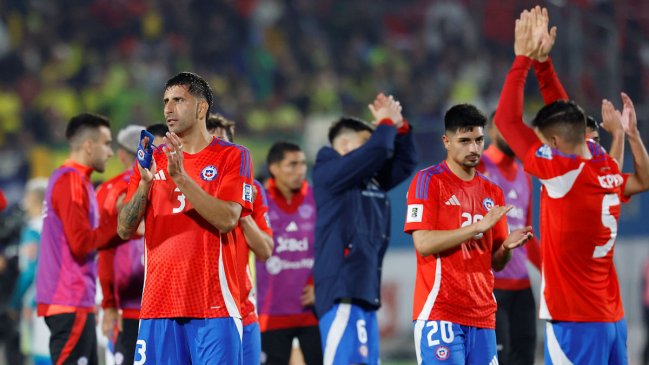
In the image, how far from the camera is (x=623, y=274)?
1498 cm

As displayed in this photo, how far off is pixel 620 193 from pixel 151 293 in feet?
11.6

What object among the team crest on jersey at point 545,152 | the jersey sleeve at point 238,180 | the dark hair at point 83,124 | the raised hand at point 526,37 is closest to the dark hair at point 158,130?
the dark hair at point 83,124

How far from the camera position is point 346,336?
8.37 metres

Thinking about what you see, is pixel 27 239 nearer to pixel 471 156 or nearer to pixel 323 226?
pixel 323 226

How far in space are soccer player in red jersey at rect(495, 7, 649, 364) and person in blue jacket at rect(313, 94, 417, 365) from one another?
4.23 ft

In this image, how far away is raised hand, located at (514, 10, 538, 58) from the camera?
7.77 meters

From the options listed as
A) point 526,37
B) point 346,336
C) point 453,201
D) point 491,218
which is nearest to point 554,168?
point 453,201

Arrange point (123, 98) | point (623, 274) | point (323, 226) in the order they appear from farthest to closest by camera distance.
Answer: point (123, 98) → point (623, 274) → point (323, 226)

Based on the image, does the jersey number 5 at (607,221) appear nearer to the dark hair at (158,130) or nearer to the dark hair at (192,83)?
the dark hair at (192,83)

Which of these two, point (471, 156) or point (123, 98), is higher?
point (123, 98)

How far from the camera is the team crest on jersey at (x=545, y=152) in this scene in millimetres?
7355

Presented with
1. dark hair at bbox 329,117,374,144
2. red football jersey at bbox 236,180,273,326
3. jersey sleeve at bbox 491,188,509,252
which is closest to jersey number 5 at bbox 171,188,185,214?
red football jersey at bbox 236,180,273,326

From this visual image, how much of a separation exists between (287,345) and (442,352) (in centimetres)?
300

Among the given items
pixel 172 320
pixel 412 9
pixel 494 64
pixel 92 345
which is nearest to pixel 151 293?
pixel 172 320
